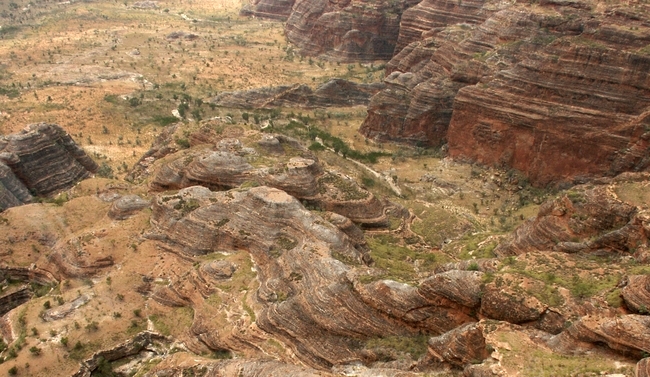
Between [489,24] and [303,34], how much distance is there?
4874 centimetres

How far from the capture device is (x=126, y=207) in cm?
3406

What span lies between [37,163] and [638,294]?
39.9 meters

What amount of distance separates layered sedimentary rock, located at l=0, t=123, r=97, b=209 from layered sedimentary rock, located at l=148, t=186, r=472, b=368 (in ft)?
48.9

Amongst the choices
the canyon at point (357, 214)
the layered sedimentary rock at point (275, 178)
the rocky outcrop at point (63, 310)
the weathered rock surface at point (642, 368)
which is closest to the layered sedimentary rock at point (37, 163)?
the canyon at point (357, 214)

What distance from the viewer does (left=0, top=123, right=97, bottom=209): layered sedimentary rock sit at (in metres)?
40.8

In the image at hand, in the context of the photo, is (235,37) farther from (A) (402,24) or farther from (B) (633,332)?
(B) (633,332)

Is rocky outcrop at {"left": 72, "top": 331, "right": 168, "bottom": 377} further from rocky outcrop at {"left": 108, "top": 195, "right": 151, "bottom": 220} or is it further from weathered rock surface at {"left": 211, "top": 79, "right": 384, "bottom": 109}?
weathered rock surface at {"left": 211, "top": 79, "right": 384, "bottom": 109}

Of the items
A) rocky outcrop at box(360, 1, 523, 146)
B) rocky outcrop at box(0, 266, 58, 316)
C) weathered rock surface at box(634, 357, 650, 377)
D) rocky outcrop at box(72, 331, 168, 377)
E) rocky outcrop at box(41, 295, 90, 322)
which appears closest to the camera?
weathered rock surface at box(634, 357, 650, 377)

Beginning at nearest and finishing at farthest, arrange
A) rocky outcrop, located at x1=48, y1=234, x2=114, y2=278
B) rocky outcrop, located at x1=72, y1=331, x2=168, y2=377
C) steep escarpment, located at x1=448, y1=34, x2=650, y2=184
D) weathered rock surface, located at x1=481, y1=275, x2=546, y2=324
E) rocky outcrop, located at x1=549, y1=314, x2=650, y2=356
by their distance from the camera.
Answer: rocky outcrop, located at x1=549, y1=314, x2=650, y2=356 < weathered rock surface, located at x1=481, y1=275, x2=546, y2=324 < rocky outcrop, located at x1=72, y1=331, x2=168, y2=377 < rocky outcrop, located at x1=48, y1=234, x2=114, y2=278 < steep escarpment, located at x1=448, y1=34, x2=650, y2=184

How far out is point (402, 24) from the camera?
80.2 metres

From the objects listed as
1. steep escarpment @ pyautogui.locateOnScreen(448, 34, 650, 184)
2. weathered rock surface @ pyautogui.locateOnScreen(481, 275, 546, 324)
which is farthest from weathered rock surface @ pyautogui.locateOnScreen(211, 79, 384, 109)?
weathered rock surface @ pyautogui.locateOnScreen(481, 275, 546, 324)

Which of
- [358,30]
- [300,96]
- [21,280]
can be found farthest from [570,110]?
[358,30]

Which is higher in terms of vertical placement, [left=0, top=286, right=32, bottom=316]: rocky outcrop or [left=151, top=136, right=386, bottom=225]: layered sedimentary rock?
[left=151, top=136, right=386, bottom=225]: layered sedimentary rock

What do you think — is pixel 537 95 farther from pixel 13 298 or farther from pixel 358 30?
pixel 358 30
